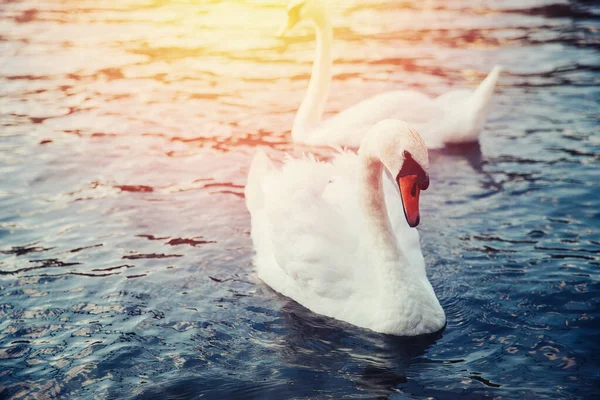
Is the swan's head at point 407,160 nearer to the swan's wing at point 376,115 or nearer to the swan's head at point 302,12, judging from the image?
the swan's wing at point 376,115

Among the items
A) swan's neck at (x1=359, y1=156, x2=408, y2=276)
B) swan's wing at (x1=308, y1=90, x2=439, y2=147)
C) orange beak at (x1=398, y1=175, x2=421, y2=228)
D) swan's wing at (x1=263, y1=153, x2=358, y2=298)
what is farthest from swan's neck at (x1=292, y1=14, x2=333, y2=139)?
orange beak at (x1=398, y1=175, x2=421, y2=228)

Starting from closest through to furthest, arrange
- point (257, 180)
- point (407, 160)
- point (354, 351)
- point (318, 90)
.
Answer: point (407, 160) → point (354, 351) → point (257, 180) → point (318, 90)

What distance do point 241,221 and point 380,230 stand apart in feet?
9.50

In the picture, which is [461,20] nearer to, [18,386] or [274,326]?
[274,326]

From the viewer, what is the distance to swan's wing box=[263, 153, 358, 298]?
6453 mm

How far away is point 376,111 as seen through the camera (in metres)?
10.6

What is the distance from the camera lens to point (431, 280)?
23.5 ft

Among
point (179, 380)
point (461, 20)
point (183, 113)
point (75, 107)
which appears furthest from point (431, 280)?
point (461, 20)

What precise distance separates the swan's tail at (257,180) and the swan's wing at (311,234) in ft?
2.31

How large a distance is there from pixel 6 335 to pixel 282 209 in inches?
97.0

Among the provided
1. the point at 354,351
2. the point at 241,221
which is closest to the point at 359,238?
the point at 354,351

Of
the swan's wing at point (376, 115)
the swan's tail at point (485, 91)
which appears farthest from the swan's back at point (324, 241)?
the swan's tail at point (485, 91)

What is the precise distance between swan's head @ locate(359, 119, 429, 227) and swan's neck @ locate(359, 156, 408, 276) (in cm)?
52

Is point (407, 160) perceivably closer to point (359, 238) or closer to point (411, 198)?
point (411, 198)
